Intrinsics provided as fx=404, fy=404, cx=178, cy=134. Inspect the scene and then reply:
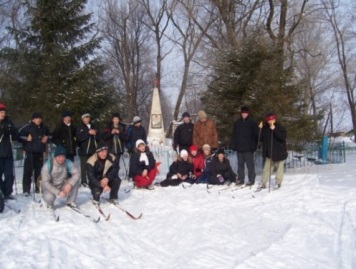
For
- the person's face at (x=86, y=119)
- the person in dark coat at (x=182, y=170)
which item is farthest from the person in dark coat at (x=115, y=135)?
the person in dark coat at (x=182, y=170)

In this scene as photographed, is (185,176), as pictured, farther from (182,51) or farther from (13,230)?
(182,51)

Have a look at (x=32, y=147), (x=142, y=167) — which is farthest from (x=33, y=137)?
(x=142, y=167)

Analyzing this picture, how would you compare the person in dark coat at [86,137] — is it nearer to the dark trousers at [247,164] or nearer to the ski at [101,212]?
the ski at [101,212]

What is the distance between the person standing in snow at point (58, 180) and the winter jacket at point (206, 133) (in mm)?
4378

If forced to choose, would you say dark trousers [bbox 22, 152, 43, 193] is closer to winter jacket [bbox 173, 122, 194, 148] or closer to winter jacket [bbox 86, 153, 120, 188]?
winter jacket [bbox 86, 153, 120, 188]

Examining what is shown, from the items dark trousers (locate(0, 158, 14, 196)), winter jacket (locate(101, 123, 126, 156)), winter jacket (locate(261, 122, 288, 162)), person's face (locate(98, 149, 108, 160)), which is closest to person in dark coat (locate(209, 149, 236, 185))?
winter jacket (locate(261, 122, 288, 162))

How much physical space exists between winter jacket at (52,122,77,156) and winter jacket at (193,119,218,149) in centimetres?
338

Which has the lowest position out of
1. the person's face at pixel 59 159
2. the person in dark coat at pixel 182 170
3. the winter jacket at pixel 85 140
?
the person in dark coat at pixel 182 170

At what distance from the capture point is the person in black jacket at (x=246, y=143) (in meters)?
9.82

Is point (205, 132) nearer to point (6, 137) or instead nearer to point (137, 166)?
point (137, 166)

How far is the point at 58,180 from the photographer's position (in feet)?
24.6

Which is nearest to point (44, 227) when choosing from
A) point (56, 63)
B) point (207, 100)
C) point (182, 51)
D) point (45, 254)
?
point (45, 254)

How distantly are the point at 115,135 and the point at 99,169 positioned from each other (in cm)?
266

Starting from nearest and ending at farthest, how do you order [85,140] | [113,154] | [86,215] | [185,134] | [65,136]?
[86,215]
[65,136]
[85,140]
[113,154]
[185,134]
